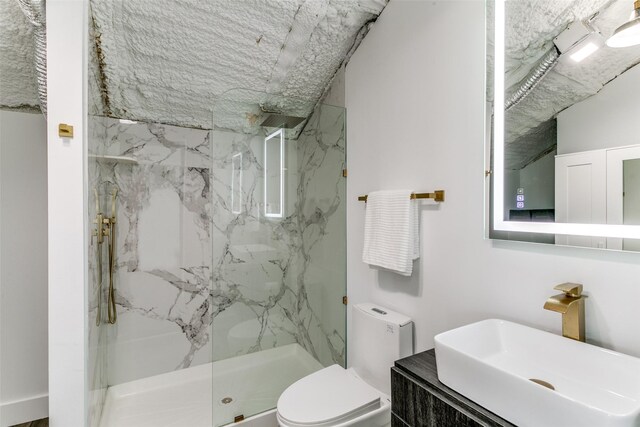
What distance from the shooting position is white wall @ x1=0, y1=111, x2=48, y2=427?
6.88ft

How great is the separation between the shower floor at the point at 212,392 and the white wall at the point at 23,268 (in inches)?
21.2

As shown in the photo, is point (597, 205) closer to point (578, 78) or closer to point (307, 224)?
point (578, 78)

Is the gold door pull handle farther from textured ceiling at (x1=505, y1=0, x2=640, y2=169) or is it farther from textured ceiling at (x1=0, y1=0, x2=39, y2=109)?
textured ceiling at (x1=0, y1=0, x2=39, y2=109)

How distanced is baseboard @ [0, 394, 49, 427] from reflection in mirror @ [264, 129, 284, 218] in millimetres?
2075

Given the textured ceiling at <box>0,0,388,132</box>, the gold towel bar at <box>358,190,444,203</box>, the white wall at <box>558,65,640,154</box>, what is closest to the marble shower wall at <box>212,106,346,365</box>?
the textured ceiling at <box>0,0,388,132</box>

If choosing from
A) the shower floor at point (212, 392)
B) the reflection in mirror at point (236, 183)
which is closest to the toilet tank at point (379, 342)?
the shower floor at point (212, 392)

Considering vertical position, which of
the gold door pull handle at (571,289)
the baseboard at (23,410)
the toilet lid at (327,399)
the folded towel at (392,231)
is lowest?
the baseboard at (23,410)

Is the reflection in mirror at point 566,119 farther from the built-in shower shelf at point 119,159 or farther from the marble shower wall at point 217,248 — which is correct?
the built-in shower shelf at point 119,159

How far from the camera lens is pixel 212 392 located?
→ 6.81 feet

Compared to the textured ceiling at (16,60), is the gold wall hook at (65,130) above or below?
below

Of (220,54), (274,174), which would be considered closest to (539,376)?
(274,174)

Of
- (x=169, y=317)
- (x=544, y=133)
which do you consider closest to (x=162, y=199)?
(x=169, y=317)

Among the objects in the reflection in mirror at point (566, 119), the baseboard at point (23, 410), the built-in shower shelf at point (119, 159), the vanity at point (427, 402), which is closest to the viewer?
the vanity at point (427, 402)

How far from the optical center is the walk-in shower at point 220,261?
6.94 ft
